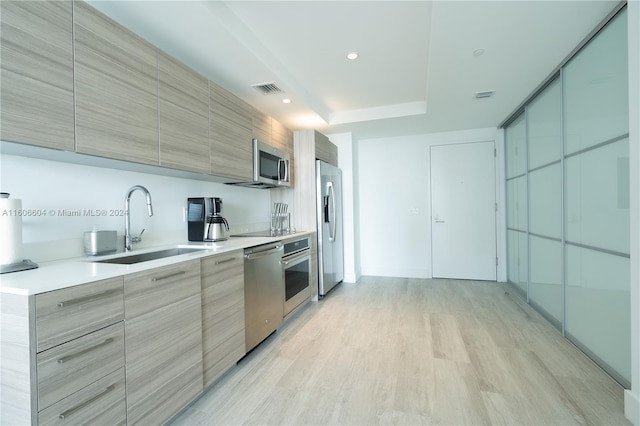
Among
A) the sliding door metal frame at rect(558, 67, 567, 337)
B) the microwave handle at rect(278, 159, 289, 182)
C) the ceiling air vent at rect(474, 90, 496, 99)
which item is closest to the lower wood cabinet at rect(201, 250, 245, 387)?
the microwave handle at rect(278, 159, 289, 182)

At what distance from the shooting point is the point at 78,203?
1706 mm

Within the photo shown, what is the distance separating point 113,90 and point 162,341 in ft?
4.29

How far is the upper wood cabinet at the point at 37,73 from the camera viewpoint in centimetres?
109

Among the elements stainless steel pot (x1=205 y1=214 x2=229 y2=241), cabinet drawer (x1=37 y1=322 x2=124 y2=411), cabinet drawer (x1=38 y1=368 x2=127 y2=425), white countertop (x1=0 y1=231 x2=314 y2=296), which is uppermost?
stainless steel pot (x1=205 y1=214 x2=229 y2=241)

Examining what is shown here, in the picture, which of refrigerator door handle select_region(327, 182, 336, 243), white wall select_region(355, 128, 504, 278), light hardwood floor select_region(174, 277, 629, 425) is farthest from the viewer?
white wall select_region(355, 128, 504, 278)

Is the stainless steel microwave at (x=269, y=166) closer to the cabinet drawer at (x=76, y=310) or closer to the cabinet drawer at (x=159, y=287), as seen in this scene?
the cabinet drawer at (x=159, y=287)

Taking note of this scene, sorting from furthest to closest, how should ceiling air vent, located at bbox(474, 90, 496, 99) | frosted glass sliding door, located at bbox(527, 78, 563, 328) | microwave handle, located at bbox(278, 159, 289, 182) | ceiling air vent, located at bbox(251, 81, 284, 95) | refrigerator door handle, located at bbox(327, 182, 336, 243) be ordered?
1. refrigerator door handle, located at bbox(327, 182, 336, 243)
2. microwave handle, located at bbox(278, 159, 289, 182)
3. ceiling air vent, located at bbox(474, 90, 496, 99)
4. ceiling air vent, located at bbox(251, 81, 284, 95)
5. frosted glass sliding door, located at bbox(527, 78, 563, 328)

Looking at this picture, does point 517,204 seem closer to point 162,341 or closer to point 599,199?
point 599,199

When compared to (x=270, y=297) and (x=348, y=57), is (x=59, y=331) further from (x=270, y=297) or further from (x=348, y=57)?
(x=348, y=57)

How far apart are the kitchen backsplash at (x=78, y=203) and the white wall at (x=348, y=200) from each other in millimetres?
2581

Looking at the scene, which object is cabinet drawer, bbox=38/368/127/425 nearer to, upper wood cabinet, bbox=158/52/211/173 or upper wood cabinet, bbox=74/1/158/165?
upper wood cabinet, bbox=74/1/158/165

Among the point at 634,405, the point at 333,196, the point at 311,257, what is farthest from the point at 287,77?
the point at 634,405

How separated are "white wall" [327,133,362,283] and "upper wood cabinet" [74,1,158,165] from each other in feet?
10.6

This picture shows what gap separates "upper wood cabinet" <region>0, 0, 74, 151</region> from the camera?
1091mm
